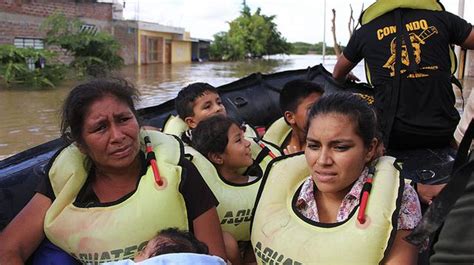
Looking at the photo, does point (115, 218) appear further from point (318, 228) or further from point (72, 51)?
point (72, 51)

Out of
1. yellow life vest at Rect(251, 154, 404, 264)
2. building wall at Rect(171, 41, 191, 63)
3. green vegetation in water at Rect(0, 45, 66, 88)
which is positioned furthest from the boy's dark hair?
building wall at Rect(171, 41, 191, 63)

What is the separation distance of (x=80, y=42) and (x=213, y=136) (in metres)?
13.4

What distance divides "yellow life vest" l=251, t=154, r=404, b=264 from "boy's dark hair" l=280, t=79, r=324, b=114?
96 cm

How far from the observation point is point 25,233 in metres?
1.63

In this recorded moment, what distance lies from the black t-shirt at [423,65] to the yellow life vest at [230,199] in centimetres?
91

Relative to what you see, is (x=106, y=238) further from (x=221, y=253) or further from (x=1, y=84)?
(x=1, y=84)

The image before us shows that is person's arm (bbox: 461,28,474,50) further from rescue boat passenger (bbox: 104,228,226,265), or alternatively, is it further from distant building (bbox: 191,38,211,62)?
distant building (bbox: 191,38,211,62)

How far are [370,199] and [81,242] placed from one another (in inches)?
35.3

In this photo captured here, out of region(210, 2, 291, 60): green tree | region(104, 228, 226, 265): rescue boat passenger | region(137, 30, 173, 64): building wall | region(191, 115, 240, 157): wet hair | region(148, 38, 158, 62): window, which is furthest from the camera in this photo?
region(210, 2, 291, 60): green tree

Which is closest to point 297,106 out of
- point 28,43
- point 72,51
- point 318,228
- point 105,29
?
point 318,228

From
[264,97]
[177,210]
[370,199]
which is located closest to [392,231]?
[370,199]

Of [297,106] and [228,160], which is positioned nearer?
[228,160]

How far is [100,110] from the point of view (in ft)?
5.38

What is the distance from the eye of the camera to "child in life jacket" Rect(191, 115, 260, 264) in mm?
2055
